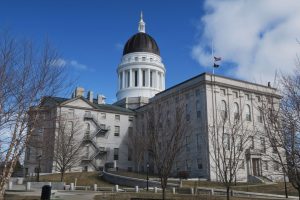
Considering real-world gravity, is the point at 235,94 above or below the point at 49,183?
above

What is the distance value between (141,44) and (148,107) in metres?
30.8

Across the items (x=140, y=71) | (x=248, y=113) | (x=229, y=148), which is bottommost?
(x=229, y=148)

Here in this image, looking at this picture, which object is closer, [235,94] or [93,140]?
[235,94]

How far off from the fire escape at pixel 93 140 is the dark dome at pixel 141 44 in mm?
29452

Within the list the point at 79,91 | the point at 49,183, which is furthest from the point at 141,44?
the point at 49,183

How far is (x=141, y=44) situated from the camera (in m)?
94.9

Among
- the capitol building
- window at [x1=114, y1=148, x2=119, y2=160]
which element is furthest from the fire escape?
window at [x1=114, y1=148, x2=119, y2=160]

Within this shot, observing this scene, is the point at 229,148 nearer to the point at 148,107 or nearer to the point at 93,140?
the point at 148,107

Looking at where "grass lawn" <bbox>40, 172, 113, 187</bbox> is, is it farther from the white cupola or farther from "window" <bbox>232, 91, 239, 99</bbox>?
the white cupola

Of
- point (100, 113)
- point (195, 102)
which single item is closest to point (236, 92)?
point (195, 102)

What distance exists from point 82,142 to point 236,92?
2951cm

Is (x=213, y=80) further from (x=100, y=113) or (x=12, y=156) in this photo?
(x=12, y=156)

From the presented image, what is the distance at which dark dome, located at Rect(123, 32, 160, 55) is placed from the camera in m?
94.1

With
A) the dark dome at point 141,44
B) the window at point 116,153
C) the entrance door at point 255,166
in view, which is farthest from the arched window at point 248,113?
the dark dome at point 141,44
